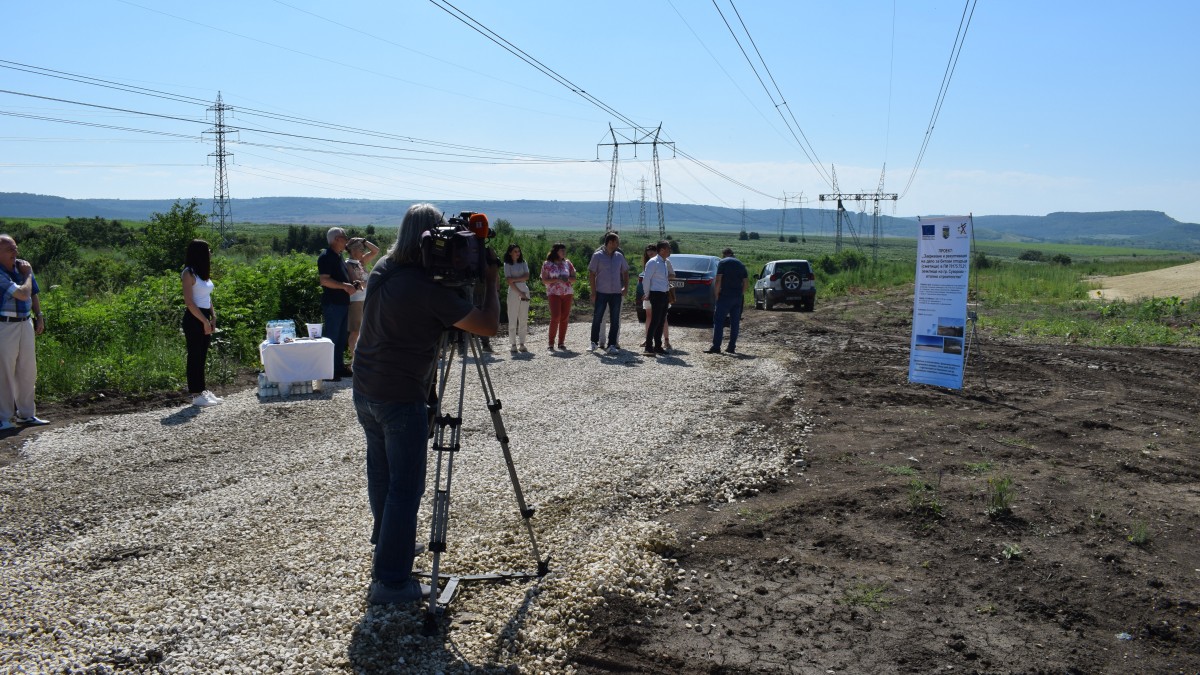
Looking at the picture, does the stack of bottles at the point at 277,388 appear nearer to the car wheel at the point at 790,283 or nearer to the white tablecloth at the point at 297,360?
the white tablecloth at the point at 297,360

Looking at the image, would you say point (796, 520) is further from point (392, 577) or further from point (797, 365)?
point (797, 365)

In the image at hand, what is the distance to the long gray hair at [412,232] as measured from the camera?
173 inches

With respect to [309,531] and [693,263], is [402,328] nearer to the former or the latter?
[309,531]

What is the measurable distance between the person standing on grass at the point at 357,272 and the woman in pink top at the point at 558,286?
3.69 metres

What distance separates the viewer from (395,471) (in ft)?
14.8

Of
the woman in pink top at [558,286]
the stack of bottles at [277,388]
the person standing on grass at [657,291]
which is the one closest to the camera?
the stack of bottles at [277,388]

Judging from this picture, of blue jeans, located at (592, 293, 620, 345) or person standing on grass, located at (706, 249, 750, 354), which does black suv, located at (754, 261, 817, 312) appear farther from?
blue jeans, located at (592, 293, 620, 345)

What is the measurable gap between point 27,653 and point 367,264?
9.34 meters

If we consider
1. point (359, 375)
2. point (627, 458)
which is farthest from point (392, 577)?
point (627, 458)

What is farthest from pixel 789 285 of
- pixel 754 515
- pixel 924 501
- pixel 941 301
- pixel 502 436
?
pixel 502 436

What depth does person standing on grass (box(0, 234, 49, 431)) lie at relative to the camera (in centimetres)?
881

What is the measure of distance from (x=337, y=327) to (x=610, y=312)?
522 cm

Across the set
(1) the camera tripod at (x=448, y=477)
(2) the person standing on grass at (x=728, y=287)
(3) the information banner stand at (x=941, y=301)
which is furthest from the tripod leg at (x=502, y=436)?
(2) the person standing on grass at (x=728, y=287)

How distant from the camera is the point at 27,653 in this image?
4.17 meters
